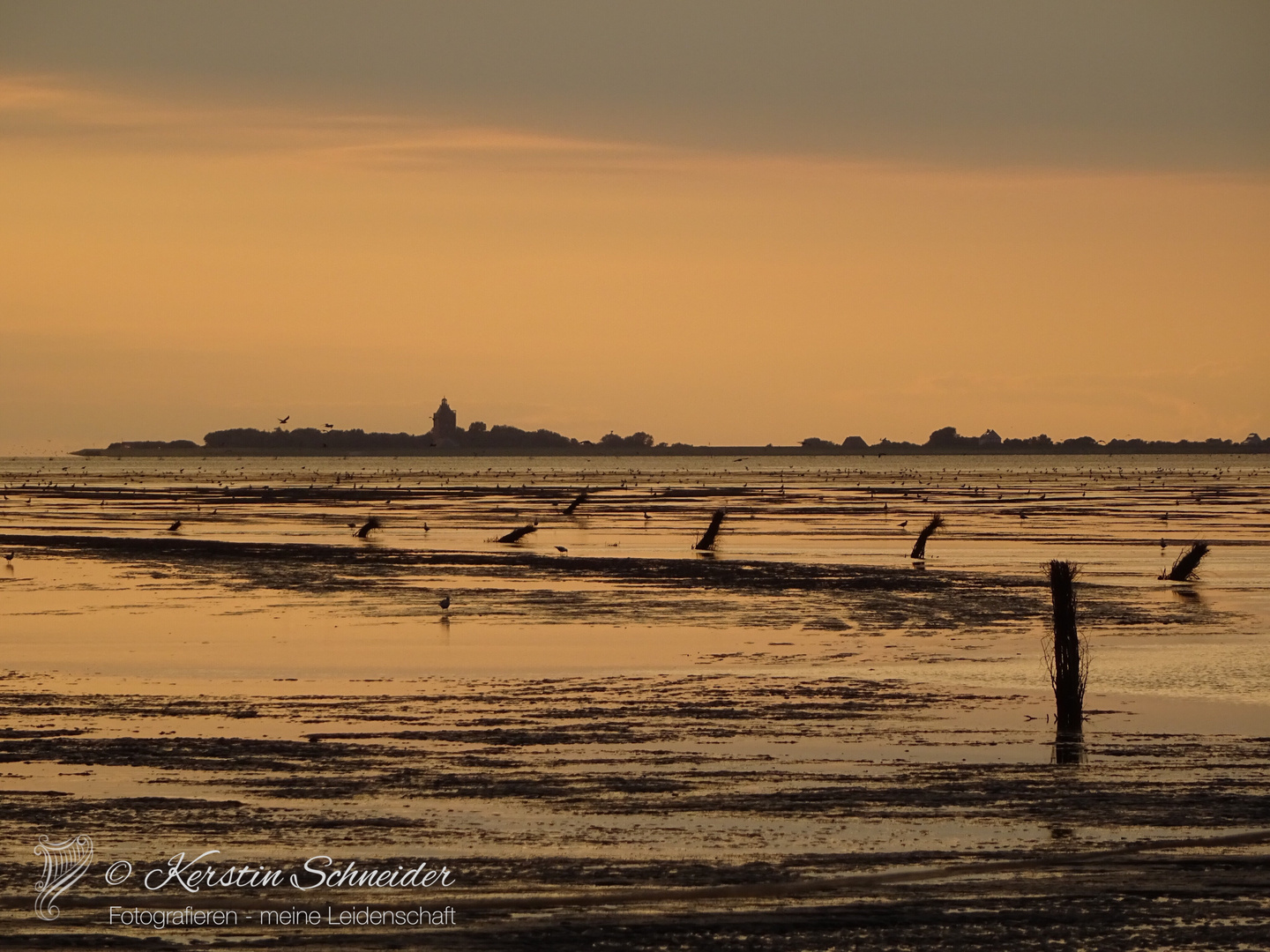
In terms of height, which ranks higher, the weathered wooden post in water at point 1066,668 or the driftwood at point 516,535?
the weathered wooden post in water at point 1066,668

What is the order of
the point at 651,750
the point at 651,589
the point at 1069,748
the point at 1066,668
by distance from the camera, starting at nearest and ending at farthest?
the point at 651,750 → the point at 1069,748 → the point at 1066,668 → the point at 651,589

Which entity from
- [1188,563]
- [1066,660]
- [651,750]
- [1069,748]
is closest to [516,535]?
[1188,563]

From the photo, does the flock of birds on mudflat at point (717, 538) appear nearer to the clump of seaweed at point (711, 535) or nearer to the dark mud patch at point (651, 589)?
the clump of seaweed at point (711, 535)

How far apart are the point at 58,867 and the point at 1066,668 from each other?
38.3 ft

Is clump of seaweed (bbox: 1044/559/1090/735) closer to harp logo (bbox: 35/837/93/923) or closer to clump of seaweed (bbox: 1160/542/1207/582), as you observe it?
harp logo (bbox: 35/837/93/923)

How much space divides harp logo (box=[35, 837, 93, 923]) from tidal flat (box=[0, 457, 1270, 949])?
124 millimetres

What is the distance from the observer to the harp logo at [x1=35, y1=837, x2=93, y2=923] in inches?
412

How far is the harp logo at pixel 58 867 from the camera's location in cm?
1045

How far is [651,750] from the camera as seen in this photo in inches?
637

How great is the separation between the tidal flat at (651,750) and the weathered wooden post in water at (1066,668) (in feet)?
0.98

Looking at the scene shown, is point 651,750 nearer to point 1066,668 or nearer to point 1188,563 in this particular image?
point 1066,668

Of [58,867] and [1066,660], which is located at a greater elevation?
[1066,660]

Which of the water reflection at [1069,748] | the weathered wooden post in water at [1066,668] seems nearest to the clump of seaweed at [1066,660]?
the weathered wooden post in water at [1066,668]

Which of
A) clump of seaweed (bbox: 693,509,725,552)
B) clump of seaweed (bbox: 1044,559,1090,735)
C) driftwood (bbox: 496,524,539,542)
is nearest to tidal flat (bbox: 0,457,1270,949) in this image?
clump of seaweed (bbox: 1044,559,1090,735)
